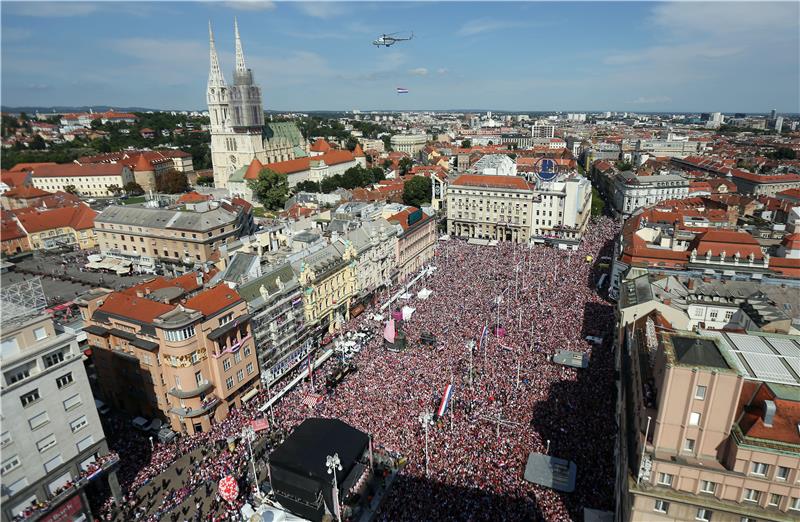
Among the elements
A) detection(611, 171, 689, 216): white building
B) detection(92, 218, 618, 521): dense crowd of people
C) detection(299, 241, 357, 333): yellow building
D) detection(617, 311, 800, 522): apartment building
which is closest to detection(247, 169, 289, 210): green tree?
detection(299, 241, 357, 333): yellow building

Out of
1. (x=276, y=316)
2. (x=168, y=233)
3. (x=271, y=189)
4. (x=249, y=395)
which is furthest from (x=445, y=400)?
(x=271, y=189)

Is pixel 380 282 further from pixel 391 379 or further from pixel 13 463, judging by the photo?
pixel 13 463

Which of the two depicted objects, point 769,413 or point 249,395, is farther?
point 249,395

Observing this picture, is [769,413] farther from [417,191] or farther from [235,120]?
[235,120]

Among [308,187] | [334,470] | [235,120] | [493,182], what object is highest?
[235,120]

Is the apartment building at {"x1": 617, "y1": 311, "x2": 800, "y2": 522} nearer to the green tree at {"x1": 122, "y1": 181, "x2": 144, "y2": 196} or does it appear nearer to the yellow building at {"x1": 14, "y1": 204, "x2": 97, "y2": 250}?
the yellow building at {"x1": 14, "y1": 204, "x2": 97, "y2": 250}
